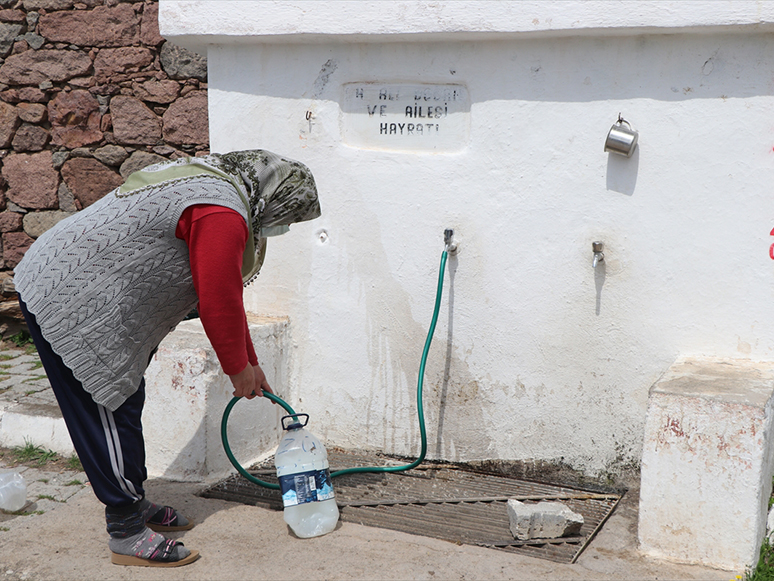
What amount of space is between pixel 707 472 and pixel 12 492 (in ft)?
9.72

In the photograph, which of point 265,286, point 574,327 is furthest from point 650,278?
point 265,286

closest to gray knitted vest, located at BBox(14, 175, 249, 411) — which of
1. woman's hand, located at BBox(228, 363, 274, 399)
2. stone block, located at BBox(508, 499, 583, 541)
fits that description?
woman's hand, located at BBox(228, 363, 274, 399)

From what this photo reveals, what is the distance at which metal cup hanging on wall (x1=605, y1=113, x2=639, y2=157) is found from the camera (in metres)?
3.31

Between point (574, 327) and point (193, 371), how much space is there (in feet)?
6.01

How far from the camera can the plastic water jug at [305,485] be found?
3092mm

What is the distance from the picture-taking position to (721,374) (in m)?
3.10

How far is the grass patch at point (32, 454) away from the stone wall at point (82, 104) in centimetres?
244

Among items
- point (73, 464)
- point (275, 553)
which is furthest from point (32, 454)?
point (275, 553)

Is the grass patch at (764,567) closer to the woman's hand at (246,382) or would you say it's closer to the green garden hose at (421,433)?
the green garden hose at (421,433)

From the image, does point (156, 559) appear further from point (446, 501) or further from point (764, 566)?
point (764, 566)

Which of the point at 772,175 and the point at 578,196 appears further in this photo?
the point at 578,196

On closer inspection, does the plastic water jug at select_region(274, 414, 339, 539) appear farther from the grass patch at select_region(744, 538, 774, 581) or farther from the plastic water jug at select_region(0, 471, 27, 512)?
the grass patch at select_region(744, 538, 774, 581)

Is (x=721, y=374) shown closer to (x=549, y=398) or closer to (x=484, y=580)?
(x=549, y=398)

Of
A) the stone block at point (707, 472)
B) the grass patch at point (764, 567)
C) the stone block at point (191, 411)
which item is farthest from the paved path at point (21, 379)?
the grass patch at point (764, 567)
